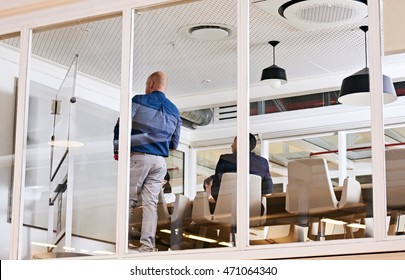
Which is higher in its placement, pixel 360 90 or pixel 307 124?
pixel 360 90

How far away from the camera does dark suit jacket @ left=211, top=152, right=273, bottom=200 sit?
25.3ft

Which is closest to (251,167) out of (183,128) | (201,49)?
(183,128)

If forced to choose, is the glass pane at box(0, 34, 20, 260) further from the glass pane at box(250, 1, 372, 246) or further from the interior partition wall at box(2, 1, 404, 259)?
the glass pane at box(250, 1, 372, 246)

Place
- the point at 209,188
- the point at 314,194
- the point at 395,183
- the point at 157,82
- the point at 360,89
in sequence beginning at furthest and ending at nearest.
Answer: the point at 157,82, the point at 209,188, the point at 314,194, the point at 360,89, the point at 395,183

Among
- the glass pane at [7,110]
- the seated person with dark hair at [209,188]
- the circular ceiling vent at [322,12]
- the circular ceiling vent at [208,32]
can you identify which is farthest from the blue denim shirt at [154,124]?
the glass pane at [7,110]

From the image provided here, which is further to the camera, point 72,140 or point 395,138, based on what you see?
point 72,140

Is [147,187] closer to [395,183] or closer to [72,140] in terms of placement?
[72,140]

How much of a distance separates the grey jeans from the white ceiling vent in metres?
1.56

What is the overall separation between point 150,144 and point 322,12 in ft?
5.92

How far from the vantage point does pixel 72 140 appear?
28.9ft

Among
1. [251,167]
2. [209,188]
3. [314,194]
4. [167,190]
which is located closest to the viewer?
[314,194]
